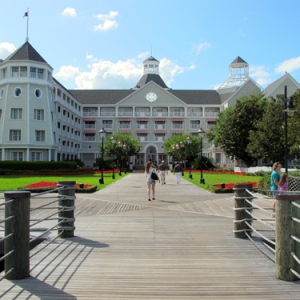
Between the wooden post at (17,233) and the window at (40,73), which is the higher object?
the window at (40,73)

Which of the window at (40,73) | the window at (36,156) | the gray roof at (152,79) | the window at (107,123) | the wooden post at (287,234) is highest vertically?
the gray roof at (152,79)

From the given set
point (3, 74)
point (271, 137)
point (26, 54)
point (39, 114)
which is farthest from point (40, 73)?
point (271, 137)

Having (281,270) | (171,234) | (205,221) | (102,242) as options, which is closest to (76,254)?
(102,242)

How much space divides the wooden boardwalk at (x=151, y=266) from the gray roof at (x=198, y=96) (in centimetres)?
6970

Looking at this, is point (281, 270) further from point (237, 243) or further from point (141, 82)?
point (141, 82)

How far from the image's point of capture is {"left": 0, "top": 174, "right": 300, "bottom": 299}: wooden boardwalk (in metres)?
4.89

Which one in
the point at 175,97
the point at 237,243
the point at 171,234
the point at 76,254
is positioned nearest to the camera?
the point at 76,254

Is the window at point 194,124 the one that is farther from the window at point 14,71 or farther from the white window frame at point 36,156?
the window at point 14,71

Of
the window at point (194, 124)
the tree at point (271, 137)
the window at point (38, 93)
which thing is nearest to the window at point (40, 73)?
the window at point (38, 93)

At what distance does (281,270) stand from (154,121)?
72062 millimetres

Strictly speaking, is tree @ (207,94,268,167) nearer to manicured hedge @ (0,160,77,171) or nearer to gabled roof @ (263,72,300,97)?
gabled roof @ (263,72,300,97)

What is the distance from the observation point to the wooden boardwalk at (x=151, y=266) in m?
4.89

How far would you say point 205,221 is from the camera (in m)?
10.7

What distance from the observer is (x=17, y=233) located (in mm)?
5379
